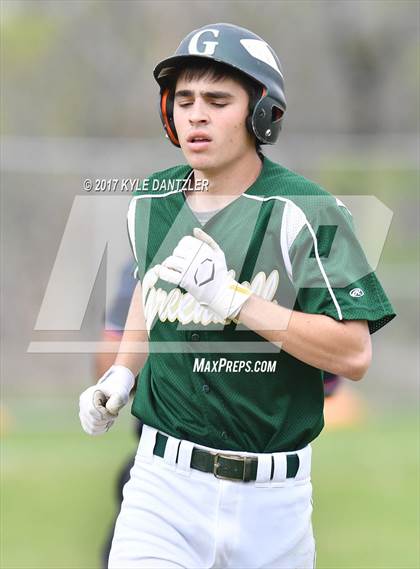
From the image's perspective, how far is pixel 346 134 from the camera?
13.8 meters

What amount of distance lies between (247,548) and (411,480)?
4894 millimetres

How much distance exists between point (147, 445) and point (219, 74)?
1035mm

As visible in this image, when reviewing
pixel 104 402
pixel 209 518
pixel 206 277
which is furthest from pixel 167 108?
pixel 209 518

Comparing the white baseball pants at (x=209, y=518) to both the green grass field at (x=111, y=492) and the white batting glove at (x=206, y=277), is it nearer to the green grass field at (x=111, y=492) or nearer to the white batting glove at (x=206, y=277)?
the white batting glove at (x=206, y=277)

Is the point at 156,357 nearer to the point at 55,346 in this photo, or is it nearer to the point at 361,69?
the point at 55,346

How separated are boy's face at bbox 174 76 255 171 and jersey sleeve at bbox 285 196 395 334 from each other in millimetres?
272

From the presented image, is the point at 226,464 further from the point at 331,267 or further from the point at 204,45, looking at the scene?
the point at 204,45

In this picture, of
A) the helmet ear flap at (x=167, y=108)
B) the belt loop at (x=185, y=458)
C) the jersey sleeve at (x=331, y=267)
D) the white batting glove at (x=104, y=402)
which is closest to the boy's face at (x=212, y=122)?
the helmet ear flap at (x=167, y=108)

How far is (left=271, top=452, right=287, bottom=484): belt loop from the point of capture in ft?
11.2

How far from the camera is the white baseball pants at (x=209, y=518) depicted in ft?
11.0

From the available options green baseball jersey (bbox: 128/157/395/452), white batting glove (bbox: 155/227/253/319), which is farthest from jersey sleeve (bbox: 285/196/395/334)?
white batting glove (bbox: 155/227/253/319)

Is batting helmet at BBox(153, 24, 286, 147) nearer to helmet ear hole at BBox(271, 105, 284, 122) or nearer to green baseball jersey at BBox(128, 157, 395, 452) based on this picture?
helmet ear hole at BBox(271, 105, 284, 122)

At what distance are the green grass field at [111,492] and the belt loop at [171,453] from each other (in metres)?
2.68

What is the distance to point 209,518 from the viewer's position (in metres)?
3.38
